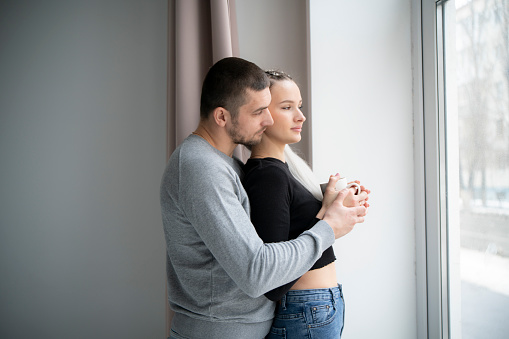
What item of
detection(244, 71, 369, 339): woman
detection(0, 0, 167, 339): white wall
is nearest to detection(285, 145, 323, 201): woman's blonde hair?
detection(244, 71, 369, 339): woman

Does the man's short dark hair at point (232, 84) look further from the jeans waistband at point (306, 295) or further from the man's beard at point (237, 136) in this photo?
the jeans waistband at point (306, 295)

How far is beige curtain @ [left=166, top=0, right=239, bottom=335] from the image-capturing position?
1.39 m

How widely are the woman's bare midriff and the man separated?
0.11 meters

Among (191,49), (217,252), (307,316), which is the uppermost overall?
(191,49)

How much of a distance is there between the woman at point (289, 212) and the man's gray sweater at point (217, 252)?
0.16 ft

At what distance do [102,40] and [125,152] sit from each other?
0.56 metres

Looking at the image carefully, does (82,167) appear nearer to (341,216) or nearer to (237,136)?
(237,136)

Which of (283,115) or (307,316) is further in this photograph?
(283,115)

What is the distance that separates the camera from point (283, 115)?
111 centimetres

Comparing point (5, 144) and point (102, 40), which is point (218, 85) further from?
point (5, 144)

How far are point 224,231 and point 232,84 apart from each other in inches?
16.3

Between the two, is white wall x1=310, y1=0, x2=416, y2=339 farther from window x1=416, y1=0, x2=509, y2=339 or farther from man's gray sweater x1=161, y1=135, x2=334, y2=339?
man's gray sweater x1=161, y1=135, x2=334, y2=339

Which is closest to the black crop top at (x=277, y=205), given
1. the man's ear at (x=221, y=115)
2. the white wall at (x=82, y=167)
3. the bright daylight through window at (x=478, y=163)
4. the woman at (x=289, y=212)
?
the woman at (x=289, y=212)

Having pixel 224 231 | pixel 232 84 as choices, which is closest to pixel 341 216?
pixel 224 231
